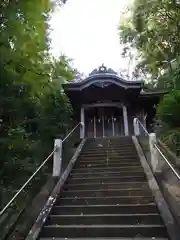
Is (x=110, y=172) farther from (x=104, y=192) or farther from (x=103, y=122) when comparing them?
(x=103, y=122)

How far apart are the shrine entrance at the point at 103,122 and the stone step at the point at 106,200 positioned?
1070cm

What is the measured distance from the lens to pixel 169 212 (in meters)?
Answer: 5.10

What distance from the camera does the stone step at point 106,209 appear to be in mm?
5508

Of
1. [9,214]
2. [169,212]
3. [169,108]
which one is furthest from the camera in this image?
[169,108]

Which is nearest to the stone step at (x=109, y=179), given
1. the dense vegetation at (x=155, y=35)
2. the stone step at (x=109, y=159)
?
the stone step at (x=109, y=159)

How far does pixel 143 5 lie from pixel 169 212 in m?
14.9

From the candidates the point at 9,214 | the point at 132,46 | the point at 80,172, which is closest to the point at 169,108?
the point at 80,172

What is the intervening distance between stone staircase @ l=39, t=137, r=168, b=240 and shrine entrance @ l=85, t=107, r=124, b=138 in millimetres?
7961

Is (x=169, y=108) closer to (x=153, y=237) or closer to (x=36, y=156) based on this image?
(x=36, y=156)

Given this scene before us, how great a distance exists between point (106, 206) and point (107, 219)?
455 millimetres

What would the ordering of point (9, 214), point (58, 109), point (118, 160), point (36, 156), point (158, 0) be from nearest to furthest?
point (9, 214) < point (36, 156) < point (118, 160) < point (58, 109) < point (158, 0)

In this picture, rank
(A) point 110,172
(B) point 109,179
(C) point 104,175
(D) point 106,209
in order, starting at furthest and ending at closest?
(A) point 110,172 → (C) point 104,175 → (B) point 109,179 → (D) point 106,209

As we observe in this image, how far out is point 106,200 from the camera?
605 cm

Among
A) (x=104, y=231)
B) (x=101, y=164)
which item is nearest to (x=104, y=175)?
(x=101, y=164)
